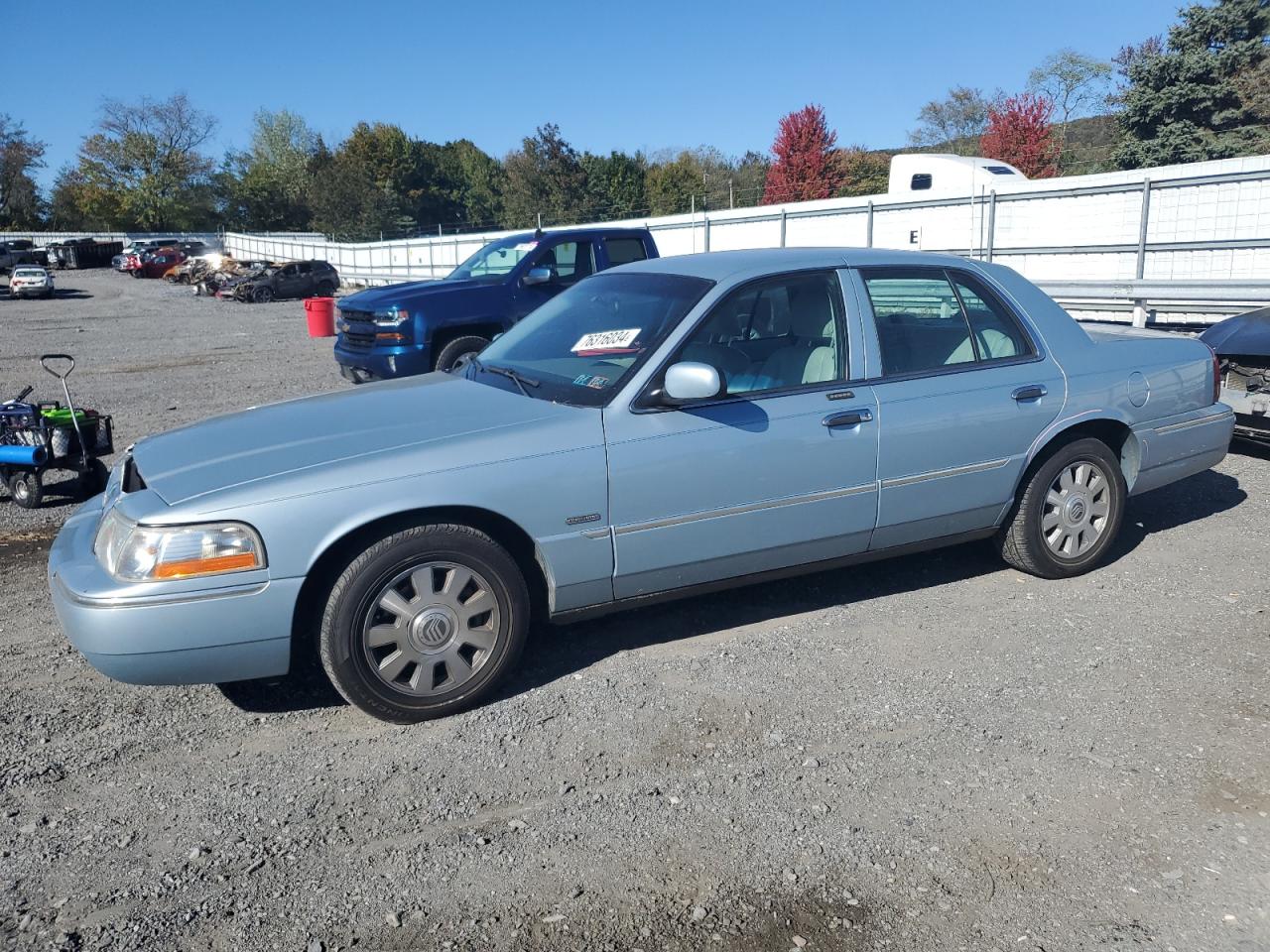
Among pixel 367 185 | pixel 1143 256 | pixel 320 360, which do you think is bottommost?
pixel 320 360

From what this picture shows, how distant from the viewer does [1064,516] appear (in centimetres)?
493

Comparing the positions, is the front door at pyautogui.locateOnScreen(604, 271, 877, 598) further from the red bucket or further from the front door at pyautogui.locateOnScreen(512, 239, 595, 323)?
the red bucket

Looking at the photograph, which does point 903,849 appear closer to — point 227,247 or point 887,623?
point 887,623

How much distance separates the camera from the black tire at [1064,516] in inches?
191

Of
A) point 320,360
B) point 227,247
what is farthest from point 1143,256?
point 227,247

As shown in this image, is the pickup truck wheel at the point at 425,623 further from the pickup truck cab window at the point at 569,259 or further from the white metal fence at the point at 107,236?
the white metal fence at the point at 107,236

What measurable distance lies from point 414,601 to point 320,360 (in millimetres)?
12836

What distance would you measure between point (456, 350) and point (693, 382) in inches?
270

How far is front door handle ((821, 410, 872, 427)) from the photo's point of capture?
4203mm

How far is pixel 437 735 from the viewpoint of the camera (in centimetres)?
363

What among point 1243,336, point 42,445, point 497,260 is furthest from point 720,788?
point 497,260

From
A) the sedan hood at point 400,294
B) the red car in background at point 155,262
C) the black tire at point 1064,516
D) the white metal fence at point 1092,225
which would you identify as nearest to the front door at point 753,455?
the black tire at point 1064,516

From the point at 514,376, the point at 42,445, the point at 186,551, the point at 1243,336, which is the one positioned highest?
the point at 514,376

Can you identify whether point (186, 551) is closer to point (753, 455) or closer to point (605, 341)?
point (605, 341)
